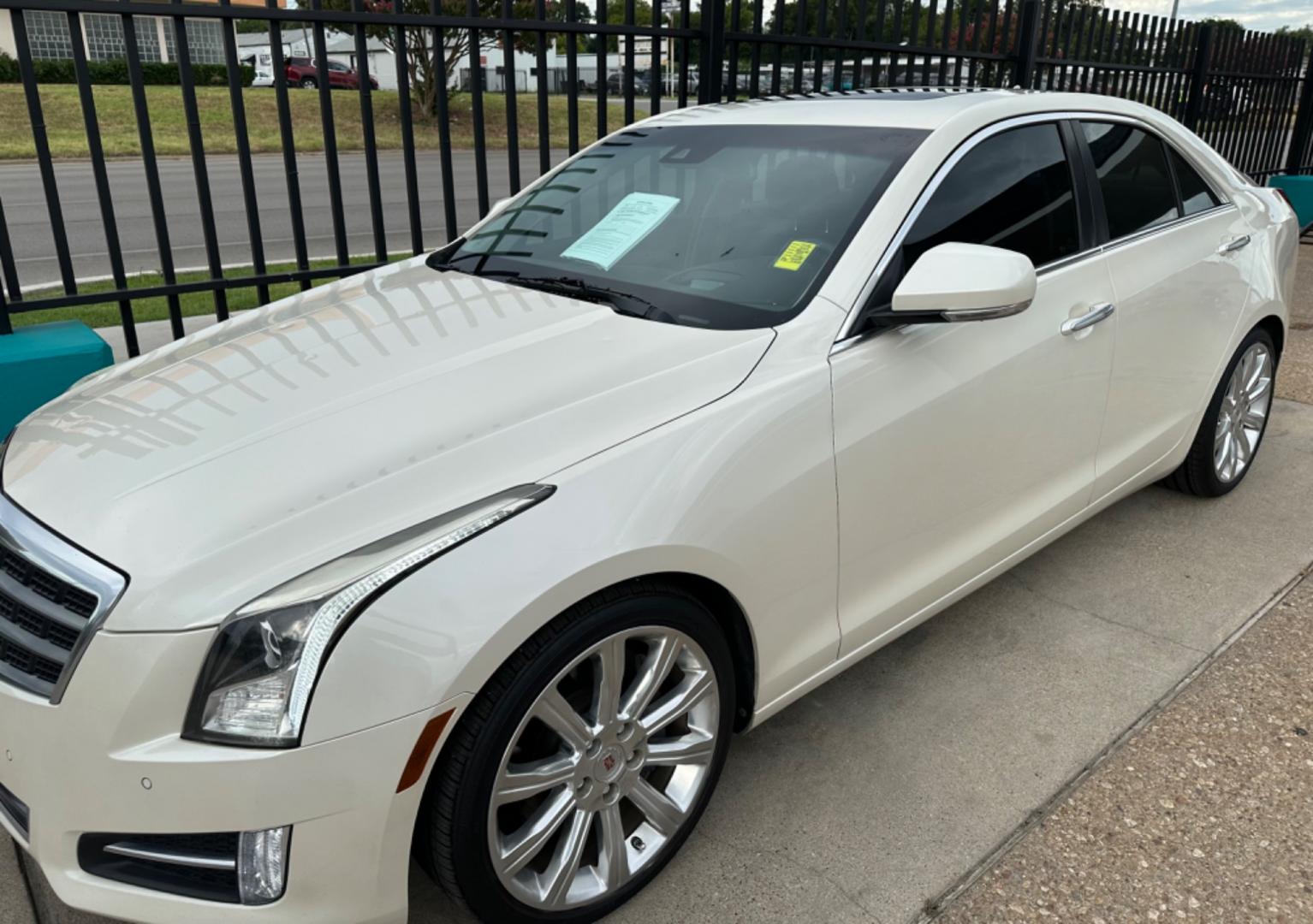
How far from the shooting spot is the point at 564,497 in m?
1.89

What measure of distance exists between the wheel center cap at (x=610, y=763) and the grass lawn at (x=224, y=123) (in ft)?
64.2

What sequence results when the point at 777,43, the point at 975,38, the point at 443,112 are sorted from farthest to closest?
the point at 975,38 < the point at 777,43 < the point at 443,112

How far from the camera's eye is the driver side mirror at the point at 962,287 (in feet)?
7.68

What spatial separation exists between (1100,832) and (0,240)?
→ 438 centimetres

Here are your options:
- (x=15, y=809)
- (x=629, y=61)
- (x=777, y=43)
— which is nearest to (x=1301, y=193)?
(x=777, y=43)

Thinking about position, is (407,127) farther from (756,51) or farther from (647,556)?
(647,556)

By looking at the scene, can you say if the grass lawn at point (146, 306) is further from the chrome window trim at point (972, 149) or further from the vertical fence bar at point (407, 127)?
the chrome window trim at point (972, 149)

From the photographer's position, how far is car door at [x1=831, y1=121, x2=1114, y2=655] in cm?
246

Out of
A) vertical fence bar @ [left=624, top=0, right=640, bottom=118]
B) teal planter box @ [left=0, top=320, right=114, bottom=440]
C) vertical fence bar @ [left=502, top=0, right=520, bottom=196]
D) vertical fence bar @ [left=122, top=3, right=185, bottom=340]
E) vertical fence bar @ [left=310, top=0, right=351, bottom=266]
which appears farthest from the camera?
vertical fence bar @ [left=624, top=0, right=640, bottom=118]

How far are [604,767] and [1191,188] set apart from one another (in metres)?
3.21

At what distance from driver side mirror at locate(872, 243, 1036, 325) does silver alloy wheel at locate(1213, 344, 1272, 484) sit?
7.02 feet

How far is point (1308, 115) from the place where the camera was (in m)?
12.4

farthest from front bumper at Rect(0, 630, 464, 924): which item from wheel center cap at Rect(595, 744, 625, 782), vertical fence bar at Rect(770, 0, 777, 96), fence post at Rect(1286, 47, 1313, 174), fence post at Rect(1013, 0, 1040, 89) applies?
fence post at Rect(1286, 47, 1313, 174)

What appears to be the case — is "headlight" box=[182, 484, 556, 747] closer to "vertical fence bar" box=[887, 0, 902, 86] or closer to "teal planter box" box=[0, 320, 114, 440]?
"teal planter box" box=[0, 320, 114, 440]
